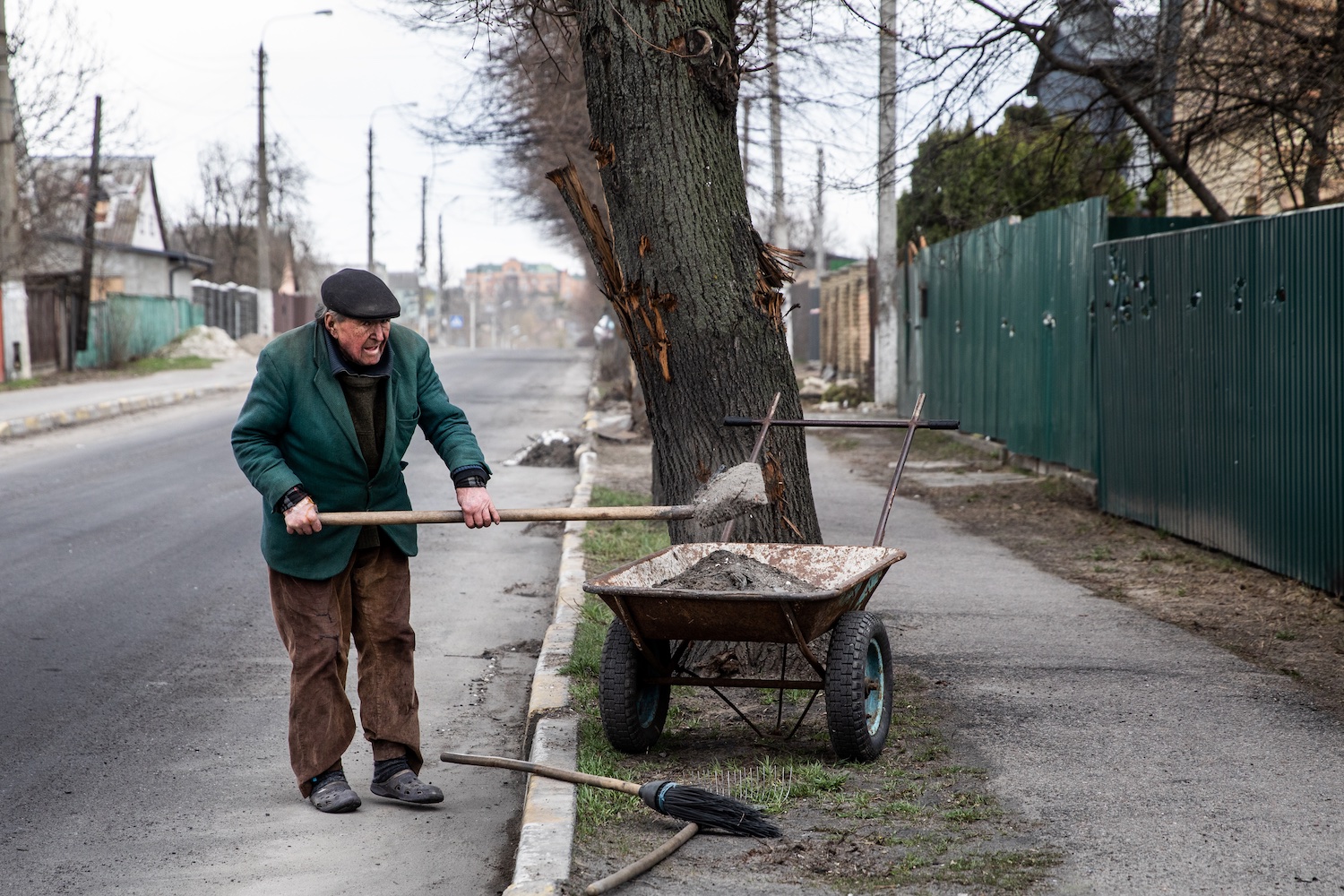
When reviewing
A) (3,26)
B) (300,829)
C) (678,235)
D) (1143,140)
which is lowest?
(300,829)

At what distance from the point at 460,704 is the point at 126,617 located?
2.41 meters

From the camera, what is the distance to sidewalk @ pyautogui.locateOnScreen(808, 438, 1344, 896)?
359cm

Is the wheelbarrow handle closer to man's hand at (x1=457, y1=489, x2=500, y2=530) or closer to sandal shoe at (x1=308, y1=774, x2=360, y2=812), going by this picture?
man's hand at (x1=457, y1=489, x2=500, y2=530)

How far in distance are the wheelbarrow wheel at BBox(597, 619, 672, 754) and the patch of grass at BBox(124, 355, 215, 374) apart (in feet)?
98.3

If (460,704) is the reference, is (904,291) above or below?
above

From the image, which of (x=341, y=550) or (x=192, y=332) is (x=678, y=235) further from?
(x=192, y=332)

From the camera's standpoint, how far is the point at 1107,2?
1091 centimetres

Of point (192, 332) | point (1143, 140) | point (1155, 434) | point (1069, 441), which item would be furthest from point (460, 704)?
point (192, 332)

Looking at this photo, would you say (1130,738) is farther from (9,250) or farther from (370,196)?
(370,196)

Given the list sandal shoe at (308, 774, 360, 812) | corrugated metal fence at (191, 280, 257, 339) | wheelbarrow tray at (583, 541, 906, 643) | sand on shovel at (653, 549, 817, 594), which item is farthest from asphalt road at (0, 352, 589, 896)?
corrugated metal fence at (191, 280, 257, 339)

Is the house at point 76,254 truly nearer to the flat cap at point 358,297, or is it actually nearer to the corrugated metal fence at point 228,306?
the corrugated metal fence at point 228,306

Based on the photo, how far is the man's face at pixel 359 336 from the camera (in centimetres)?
428

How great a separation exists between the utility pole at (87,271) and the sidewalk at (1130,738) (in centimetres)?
2640

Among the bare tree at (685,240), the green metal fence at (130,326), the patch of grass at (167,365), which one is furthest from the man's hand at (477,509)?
the patch of grass at (167,365)
